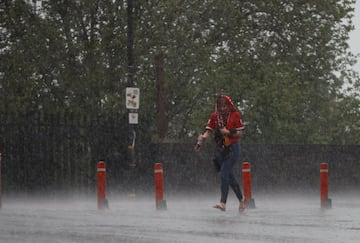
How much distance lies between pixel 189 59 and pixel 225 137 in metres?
19.7

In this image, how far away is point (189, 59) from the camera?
36688 millimetres

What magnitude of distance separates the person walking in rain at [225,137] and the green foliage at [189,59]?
14.5 meters

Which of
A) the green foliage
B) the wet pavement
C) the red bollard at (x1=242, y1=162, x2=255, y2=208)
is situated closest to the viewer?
the wet pavement

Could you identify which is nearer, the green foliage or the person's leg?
the person's leg

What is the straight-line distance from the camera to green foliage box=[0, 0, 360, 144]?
33.7 metres

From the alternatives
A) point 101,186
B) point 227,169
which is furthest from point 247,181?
point 101,186

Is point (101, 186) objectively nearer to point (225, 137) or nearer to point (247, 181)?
point (247, 181)

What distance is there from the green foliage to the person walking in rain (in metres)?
14.5

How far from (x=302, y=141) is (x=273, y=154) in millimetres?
16282

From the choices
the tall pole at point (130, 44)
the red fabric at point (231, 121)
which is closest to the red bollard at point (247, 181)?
the red fabric at point (231, 121)

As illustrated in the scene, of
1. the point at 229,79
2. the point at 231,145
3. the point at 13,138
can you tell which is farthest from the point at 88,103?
the point at 231,145

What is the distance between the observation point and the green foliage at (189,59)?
111ft

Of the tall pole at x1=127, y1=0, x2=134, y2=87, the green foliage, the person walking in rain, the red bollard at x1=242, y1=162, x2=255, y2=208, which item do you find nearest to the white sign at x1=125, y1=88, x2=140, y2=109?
the tall pole at x1=127, y1=0, x2=134, y2=87

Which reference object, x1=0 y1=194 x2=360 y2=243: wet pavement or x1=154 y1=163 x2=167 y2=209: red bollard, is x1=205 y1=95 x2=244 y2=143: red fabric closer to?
x1=0 y1=194 x2=360 y2=243: wet pavement
